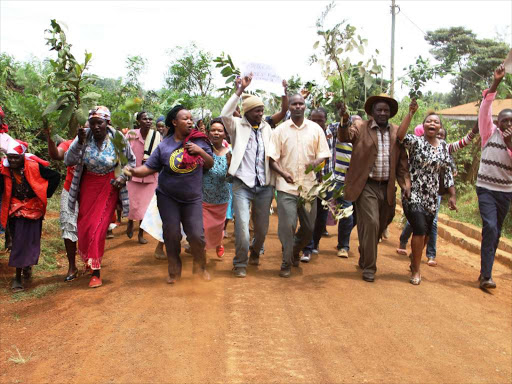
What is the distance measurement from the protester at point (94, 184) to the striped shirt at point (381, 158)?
9.56ft

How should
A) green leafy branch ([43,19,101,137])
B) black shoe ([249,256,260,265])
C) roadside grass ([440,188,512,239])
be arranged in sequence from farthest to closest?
roadside grass ([440,188,512,239]), black shoe ([249,256,260,265]), green leafy branch ([43,19,101,137])

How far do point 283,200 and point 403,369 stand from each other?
253 centimetres

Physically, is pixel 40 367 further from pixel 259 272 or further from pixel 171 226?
pixel 259 272

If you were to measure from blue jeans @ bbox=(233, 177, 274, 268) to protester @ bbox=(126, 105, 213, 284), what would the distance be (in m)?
0.51

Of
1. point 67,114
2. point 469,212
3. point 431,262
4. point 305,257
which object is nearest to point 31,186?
point 67,114

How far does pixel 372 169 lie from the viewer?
241 inches

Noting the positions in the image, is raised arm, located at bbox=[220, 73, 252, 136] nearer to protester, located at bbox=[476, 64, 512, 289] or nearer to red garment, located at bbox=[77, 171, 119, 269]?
red garment, located at bbox=[77, 171, 119, 269]

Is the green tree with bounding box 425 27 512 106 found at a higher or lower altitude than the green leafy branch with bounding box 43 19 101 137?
higher

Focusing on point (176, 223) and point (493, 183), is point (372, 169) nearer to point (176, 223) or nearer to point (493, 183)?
point (493, 183)

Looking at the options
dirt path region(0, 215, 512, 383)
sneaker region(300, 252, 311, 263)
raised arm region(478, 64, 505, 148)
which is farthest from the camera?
sneaker region(300, 252, 311, 263)

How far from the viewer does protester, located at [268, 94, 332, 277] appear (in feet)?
19.8

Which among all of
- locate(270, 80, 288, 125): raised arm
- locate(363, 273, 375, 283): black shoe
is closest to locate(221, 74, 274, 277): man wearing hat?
locate(270, 80, 288, 125): raised arm

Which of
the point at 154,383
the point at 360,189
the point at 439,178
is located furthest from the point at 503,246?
the point at 154,383

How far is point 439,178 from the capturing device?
658 centimetres
